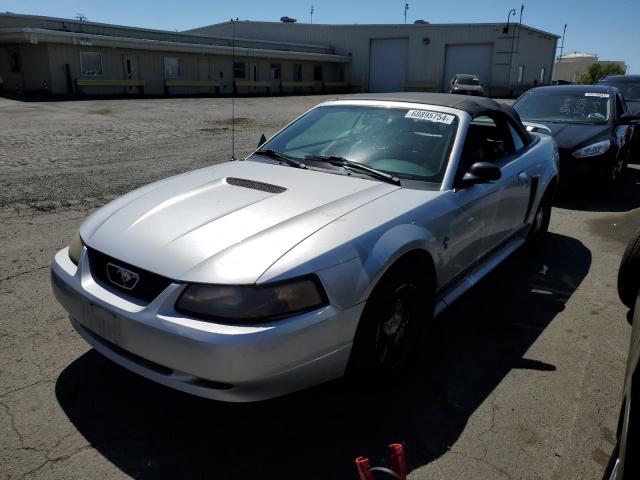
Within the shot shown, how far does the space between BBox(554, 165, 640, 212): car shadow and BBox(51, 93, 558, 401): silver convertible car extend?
4.30 metres

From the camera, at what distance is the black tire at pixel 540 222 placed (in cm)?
518

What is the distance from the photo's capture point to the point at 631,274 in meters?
3.20

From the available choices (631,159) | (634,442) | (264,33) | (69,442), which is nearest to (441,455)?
(634,442)

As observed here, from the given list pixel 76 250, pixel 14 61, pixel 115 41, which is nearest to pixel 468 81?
pixel 115 41

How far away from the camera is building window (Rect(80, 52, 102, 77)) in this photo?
86.3ft

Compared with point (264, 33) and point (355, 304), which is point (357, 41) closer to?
point (264, 33)

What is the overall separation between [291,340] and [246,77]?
35.1 m

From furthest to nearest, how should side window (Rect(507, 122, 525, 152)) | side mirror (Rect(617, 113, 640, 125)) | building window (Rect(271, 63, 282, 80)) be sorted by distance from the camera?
building window (Rect(271, 63, 282, 80)), side mirror (Rect(617, 113, 640, 125)), side window (Rect(507, 122, 525, 152))

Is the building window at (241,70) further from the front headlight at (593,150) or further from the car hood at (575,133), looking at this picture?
the front headlight at (593,150)

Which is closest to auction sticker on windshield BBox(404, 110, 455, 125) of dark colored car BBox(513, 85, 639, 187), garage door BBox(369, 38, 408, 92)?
dark colored car BBox(513, 85, 639, 187)

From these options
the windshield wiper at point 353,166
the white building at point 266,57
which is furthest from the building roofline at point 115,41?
the windshield wiper at point 353,166

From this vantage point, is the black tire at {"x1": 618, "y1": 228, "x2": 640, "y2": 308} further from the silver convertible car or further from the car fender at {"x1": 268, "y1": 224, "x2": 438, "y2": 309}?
the car fender at {"x1": 268, "y1": 224, "x2": 438, "y2": 309}

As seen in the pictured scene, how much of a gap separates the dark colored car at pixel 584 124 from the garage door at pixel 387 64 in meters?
37.8

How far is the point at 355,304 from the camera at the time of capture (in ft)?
8.24
